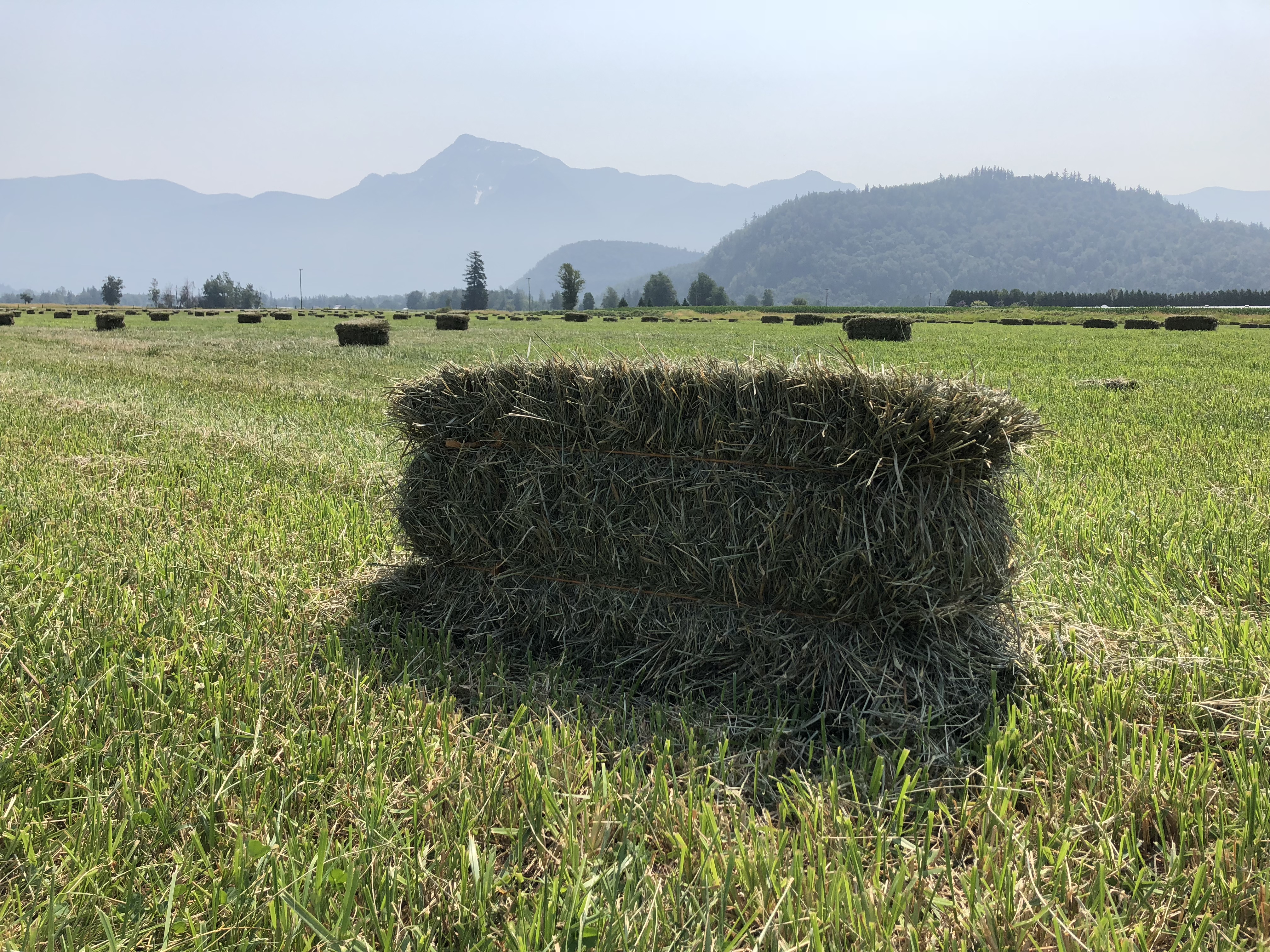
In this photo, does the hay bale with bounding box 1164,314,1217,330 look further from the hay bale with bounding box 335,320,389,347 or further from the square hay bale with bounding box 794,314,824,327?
the hay bale with bounding box 335,320,389,347

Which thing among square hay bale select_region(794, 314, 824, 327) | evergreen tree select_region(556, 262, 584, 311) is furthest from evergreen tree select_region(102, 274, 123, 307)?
square hay bale select_region(794, 314, 824, 327)

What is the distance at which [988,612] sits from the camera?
3402mm

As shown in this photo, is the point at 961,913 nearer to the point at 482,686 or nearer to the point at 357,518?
the point at 482,686

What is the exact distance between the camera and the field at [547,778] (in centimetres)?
196

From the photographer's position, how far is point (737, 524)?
3422mm

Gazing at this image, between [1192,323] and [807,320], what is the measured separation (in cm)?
2075

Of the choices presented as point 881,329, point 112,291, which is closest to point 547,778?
point 881,329

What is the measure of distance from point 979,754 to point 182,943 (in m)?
2.77

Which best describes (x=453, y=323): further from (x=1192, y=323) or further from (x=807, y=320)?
(x=1192, y=323)

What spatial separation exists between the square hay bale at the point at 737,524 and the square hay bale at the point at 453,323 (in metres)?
38.6

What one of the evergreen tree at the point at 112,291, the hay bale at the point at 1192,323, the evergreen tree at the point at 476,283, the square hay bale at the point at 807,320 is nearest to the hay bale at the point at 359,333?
→ the square hay bale at the point at 807,320

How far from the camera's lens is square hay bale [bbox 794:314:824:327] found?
155 ft

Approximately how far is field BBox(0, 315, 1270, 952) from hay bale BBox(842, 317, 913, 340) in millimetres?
23731

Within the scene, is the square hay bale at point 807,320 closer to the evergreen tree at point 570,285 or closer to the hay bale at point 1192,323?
the hay bale at point 1192,323
